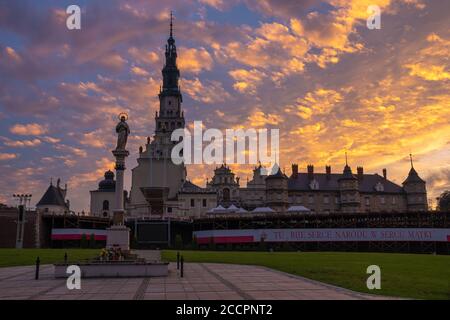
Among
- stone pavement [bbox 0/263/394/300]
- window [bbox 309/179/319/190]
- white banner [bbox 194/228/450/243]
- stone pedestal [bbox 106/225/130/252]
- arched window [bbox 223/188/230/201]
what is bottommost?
stone pavement [bbox 0/263/394/300]

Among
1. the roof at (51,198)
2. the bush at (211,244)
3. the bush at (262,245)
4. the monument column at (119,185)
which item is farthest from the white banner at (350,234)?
the roof at (51,198)

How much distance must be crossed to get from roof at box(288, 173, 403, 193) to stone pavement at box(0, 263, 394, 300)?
7887 cm

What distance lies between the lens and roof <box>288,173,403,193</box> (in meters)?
103

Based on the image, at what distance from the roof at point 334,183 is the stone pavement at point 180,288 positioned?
7887cm

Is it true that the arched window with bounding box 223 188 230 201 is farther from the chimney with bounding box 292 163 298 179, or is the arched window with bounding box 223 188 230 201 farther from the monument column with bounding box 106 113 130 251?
the monument column with bounding box 106 113 130 251

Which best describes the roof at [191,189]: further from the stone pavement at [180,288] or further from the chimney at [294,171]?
the stone pavement at [180,288]

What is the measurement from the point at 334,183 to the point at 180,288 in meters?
89.8

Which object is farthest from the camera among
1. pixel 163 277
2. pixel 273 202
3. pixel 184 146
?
pixel 184 146

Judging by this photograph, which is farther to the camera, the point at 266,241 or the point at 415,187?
the point at 415,187

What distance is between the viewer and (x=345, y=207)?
10094 cm

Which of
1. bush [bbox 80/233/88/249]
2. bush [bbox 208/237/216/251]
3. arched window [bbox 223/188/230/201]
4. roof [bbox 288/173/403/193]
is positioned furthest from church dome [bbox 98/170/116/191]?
roof [bbox 288/173/403/193]
